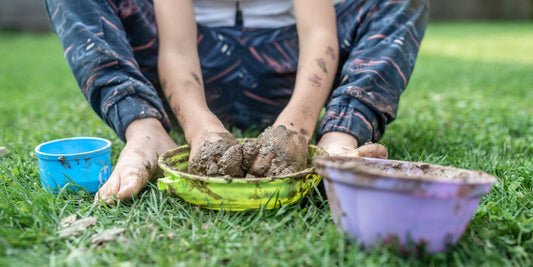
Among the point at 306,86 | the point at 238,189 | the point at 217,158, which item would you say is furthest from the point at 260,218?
the point at 306,86

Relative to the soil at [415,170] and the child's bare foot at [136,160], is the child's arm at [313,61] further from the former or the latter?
the child's bare foot at [136,160]

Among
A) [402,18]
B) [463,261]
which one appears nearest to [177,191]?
[463,261]

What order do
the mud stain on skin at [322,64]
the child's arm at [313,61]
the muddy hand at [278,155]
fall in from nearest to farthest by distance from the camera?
the muddy hand at [278,155] < the child's arm at [313,61] < the mud stain on skin at [322,64]

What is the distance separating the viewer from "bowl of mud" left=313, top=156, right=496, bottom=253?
2.77 feet

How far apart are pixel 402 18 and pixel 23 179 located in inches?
53.3

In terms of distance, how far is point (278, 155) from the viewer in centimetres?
122

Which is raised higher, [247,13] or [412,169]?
[247,13]

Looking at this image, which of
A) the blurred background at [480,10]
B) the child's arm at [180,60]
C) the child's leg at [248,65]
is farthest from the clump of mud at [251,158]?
the blurred background at [480,10]

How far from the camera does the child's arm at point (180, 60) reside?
1.49 m

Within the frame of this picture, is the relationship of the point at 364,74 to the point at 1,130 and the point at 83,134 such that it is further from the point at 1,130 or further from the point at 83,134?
the point at 1,130

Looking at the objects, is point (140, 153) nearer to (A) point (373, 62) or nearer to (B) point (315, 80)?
(B) point (315, 80)

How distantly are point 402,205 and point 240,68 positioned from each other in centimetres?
108

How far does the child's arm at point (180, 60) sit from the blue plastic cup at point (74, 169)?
27 cm

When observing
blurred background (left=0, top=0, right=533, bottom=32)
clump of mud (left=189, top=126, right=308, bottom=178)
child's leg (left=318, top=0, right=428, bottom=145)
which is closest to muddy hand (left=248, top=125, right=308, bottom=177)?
clump of mud (left=189, top=126, right=308, bottom=178)
